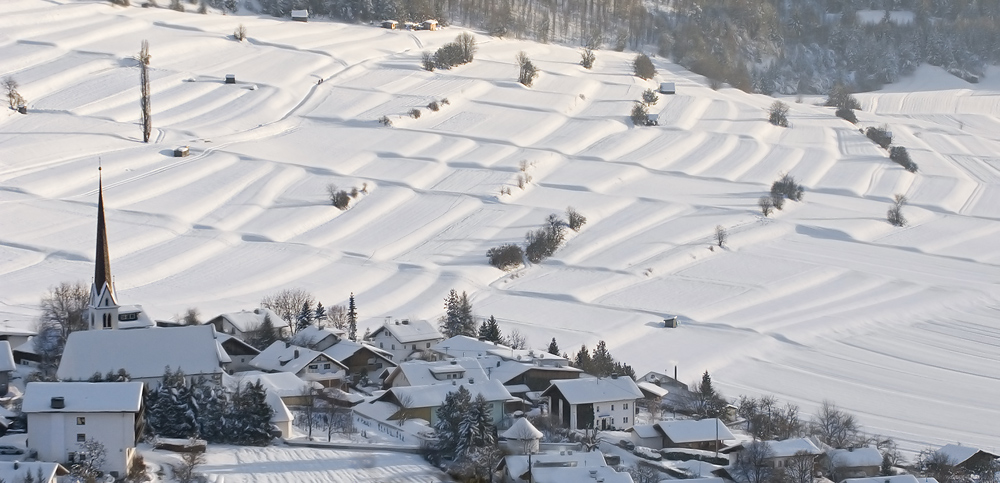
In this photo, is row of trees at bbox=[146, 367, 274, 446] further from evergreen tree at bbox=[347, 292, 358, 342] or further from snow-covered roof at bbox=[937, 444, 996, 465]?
snow-covered roof at bbox=[937, 444, 996, 465]

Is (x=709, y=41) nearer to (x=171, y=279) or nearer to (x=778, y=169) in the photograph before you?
(x=778, y=169)

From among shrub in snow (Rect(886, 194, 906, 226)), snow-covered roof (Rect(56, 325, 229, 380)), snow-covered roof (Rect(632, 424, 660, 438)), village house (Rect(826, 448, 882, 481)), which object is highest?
snow-covered roof (Rect(56, 325, 229, 380))

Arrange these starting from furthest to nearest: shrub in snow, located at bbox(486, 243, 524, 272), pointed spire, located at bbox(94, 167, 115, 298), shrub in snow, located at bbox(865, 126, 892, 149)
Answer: shrub in snow, located at bbox(865, 126, 892, 149) < shrub in snow, located at bbox(486, 243, 524, 272) < pointed spire, located at bbox(94, 167, 115, 298)

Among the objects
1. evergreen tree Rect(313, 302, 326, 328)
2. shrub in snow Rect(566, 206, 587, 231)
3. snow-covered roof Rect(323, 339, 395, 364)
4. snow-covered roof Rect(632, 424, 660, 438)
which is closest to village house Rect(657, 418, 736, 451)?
snow-covered roof Rect(632, 424, 660, 438)

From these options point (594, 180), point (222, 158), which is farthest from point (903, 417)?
point (222, 158)

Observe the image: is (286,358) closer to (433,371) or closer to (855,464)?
(433,371)

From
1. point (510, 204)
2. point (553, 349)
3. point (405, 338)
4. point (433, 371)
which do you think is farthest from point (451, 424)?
point (510, 204)

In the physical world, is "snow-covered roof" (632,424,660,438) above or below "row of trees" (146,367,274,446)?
below
